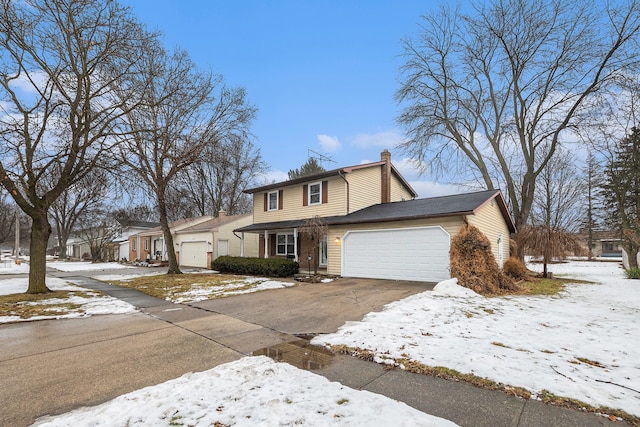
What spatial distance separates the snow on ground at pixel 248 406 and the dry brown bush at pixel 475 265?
792cm

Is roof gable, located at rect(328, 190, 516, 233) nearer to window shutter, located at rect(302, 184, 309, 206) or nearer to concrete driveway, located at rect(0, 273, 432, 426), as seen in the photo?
window shutter, located at rect(302, 184, 309, 206)

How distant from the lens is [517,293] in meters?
9.91

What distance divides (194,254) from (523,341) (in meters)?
22.8

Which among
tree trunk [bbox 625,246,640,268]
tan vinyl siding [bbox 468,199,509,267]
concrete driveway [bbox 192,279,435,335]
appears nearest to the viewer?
concrete driveway [bbox 192,279,435,335]

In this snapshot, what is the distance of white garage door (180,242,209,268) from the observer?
73.3 ft

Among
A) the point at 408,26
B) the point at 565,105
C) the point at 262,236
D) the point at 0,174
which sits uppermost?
the point at 408,26

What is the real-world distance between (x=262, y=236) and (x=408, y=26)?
16394 millimetres

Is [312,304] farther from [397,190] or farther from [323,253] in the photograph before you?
[397,190]

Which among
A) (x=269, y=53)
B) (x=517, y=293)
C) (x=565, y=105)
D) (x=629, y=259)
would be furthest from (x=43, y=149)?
(x=629, y=259)

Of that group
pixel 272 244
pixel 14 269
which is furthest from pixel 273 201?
pixel 14 269

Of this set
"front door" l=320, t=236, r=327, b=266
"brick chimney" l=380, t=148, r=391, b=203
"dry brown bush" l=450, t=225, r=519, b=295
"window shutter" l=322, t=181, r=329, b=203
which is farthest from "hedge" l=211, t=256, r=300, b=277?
"dry brown bush" l=450, t=225, r=519, b=295

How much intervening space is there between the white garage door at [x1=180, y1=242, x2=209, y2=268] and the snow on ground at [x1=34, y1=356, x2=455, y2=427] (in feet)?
64.5

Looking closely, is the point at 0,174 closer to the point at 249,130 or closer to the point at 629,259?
the point at 249,130

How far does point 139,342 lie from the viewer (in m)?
5.13
